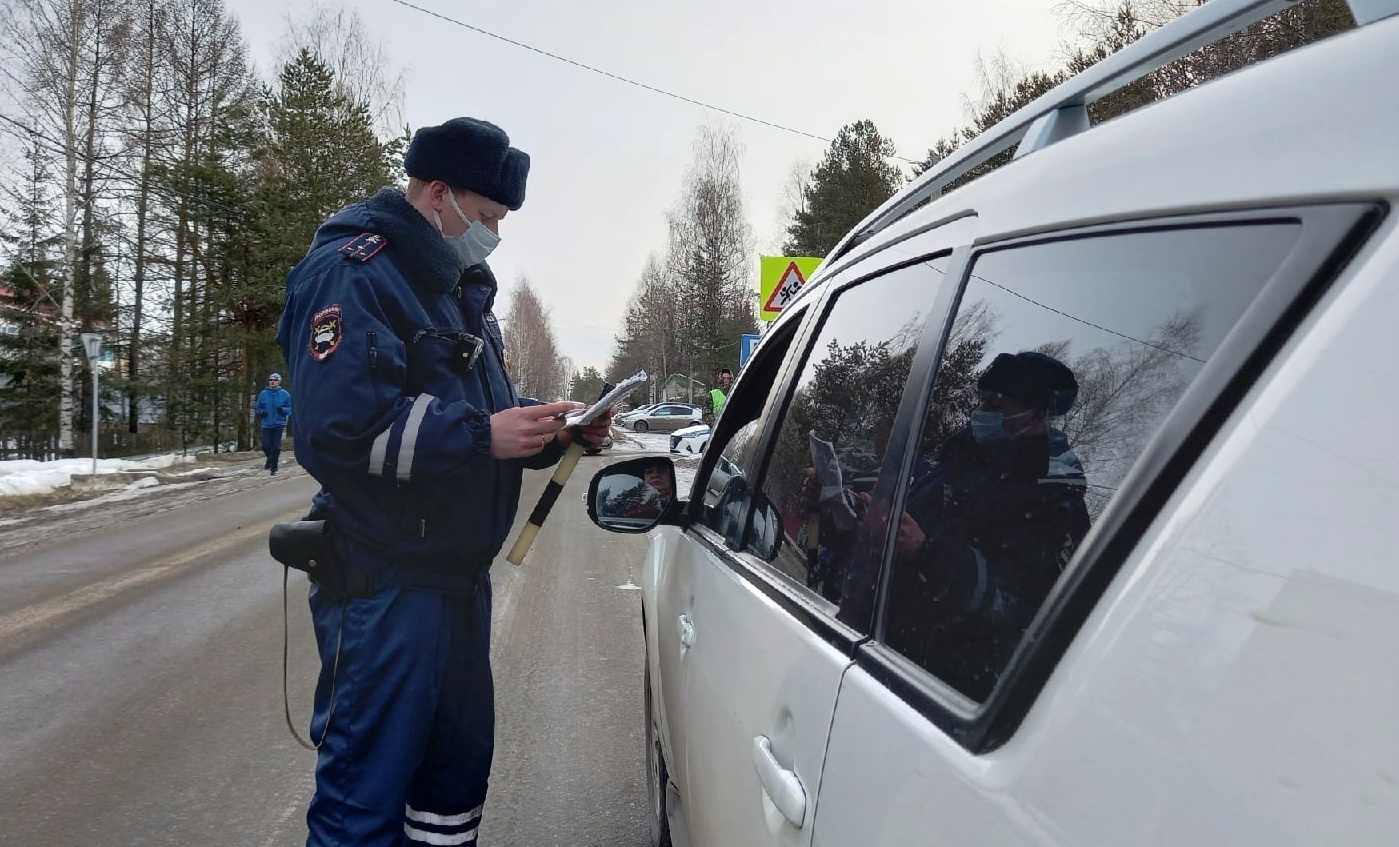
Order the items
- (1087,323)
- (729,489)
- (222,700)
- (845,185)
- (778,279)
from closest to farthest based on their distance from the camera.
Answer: (1087,323)
(729,489)
(222,700)
(778,279)
(845,185)

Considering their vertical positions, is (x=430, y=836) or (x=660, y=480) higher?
(x=660, y=480)

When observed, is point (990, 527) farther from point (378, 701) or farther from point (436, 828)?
point (436, 828)

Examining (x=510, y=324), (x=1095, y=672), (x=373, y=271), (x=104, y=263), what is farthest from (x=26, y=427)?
(x=510, y=324)

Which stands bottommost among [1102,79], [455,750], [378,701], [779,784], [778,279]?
[455,750]

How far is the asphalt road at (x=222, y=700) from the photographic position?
3348 mm

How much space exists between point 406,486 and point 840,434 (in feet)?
3.36

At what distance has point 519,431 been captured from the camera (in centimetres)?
221

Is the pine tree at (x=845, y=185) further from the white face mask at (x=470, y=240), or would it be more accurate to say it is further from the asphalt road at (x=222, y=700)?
the white face mask at (x=470, y=240)

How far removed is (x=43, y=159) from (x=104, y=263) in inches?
119

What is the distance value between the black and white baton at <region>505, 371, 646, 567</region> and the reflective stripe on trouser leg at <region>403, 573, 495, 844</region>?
0.20 meters

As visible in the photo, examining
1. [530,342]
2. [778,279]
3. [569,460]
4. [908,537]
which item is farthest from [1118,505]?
[530,342]

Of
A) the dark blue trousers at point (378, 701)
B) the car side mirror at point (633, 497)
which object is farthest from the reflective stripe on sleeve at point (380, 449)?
the car side mirror at point (633, 497)

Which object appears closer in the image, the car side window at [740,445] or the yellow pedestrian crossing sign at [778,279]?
the car side window at [740,445]

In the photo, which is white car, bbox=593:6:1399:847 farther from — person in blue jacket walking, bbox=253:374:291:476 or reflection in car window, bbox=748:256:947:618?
person in blue jacket walking, bbox=253:374:291:476
